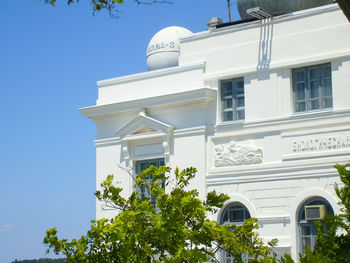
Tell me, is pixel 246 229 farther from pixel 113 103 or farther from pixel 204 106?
pixel 113 103

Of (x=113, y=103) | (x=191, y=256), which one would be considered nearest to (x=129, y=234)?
(x=191, y=256)

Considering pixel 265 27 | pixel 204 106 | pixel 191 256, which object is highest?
pixel 265 27

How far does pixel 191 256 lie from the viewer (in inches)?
456

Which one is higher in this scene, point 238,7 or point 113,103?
point 238,7

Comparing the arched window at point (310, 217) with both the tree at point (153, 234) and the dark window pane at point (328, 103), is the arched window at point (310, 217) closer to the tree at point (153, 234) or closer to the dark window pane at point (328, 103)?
the dark window pane at point (328, 103)

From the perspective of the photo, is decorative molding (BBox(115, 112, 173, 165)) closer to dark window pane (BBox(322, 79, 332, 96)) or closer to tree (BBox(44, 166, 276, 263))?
dark window pane (BBox(322, 79, 332, 96))

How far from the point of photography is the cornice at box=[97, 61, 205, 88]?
2358 cm

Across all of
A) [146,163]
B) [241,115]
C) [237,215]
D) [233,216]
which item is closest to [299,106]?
[241,115]

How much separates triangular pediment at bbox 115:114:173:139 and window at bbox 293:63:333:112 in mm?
4742

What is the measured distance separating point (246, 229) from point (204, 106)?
9243 millimetres

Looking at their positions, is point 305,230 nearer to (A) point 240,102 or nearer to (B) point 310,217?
(B) point 310,217

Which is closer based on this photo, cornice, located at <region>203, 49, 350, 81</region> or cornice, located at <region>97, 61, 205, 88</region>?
cornice, located at <region>203, 49, 350, 81</region>

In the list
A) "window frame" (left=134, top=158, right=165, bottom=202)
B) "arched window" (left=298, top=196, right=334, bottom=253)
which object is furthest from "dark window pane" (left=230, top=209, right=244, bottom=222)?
"window frame" (left=134, top=158, right=165, bottom=202)

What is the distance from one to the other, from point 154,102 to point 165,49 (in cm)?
267
